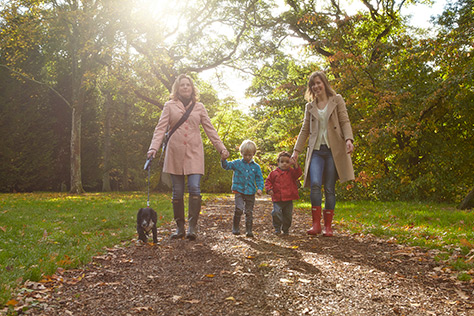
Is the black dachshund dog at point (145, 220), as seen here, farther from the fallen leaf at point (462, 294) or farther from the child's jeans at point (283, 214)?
the fallen leaf at point (462, 294)

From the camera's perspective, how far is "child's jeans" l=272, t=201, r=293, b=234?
19.2ft

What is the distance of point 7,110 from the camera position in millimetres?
20656

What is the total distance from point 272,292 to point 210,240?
250cm

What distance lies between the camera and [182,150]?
5375 millimetres

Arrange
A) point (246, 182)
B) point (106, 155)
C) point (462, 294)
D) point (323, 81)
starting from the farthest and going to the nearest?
point (106, 155), point (246, 182), point (323, 81), point (462, 294)

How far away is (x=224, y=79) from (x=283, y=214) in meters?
17.1

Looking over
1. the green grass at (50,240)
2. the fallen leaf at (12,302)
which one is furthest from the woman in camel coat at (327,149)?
the fallen leaf at (12,302)

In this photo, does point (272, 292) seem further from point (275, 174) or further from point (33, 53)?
point (33, 53)

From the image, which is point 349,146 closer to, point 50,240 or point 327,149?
point 327,149

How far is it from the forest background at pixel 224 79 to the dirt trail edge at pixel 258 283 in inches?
286

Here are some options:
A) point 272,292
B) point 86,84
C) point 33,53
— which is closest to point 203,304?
point 272,292

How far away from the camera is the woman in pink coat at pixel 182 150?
17.6 ft

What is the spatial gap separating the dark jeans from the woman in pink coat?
1.24 m

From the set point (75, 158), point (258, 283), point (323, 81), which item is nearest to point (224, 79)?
point (75, 158)
